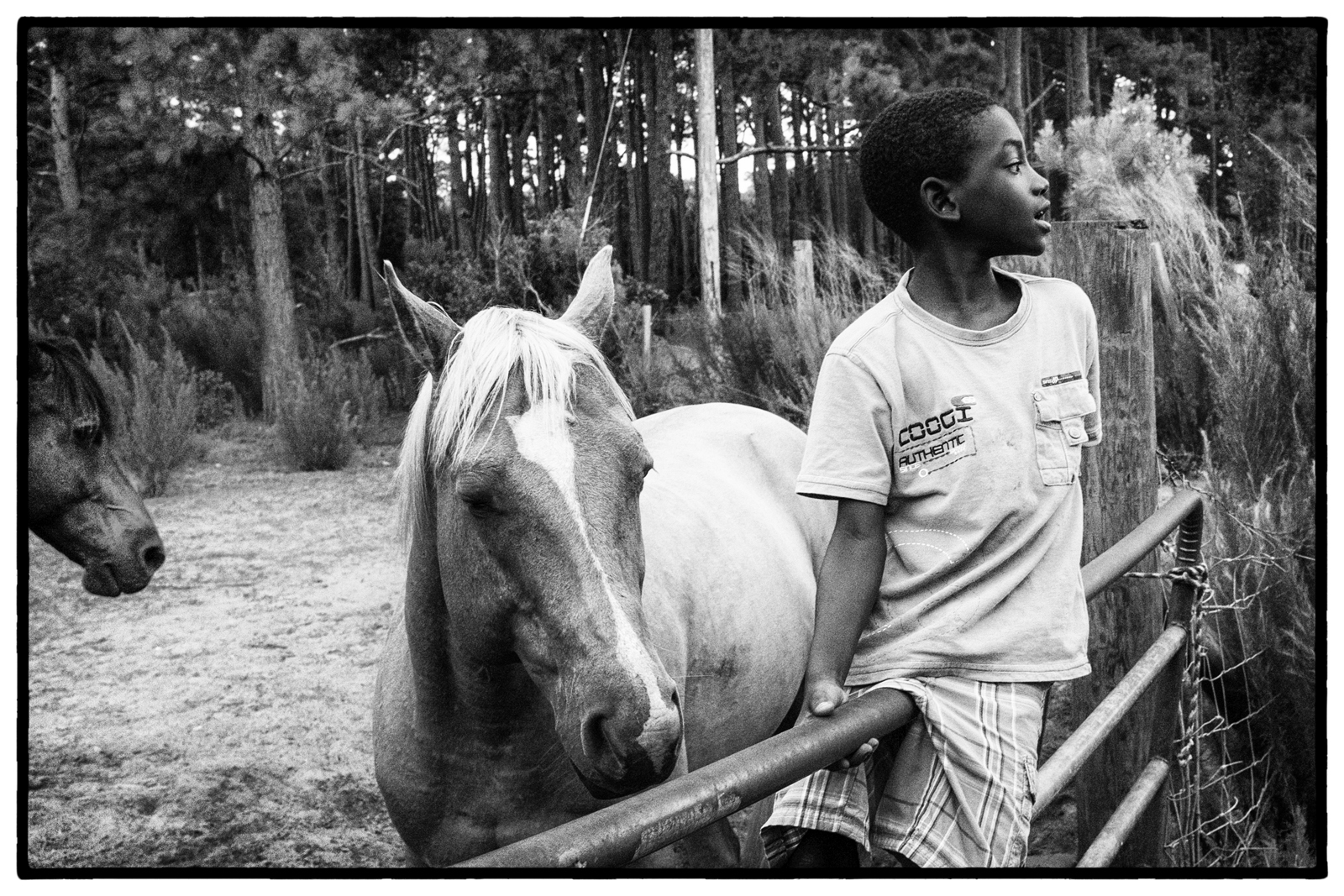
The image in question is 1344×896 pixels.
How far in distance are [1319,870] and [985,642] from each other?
0.99 metres

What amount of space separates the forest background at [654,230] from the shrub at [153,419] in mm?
28

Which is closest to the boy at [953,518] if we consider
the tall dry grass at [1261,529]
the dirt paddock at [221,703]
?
the tall dry grass at [1261,529]

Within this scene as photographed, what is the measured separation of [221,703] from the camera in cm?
448

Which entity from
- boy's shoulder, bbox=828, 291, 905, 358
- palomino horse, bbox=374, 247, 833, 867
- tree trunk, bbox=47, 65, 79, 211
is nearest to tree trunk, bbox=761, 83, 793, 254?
tree trunk, bbox=47, 65, 79, 211

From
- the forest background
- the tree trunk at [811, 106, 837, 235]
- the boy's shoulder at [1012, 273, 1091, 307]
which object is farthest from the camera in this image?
the tree trunk at [811, 106, 837, 235]

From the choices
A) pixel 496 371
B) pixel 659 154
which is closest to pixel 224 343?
pixel 659 154

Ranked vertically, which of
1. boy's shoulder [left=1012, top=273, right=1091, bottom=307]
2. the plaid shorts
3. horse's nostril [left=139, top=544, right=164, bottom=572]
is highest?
boy's shoulder [left=1012, top=273, right=1091, bottom=307]

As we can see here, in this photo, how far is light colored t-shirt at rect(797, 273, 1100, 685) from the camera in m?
1.37

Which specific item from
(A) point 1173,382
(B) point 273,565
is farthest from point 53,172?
(A) point 1173,382

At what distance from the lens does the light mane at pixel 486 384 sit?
1451mm

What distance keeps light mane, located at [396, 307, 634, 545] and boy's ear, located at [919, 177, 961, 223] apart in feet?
1.64

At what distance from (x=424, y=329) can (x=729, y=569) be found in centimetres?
98

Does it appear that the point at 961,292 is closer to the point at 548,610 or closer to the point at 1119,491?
the point at 548,610

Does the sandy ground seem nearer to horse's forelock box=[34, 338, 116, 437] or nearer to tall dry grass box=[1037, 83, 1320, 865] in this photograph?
horse's forelock box=[34, 338, 116, 437]
